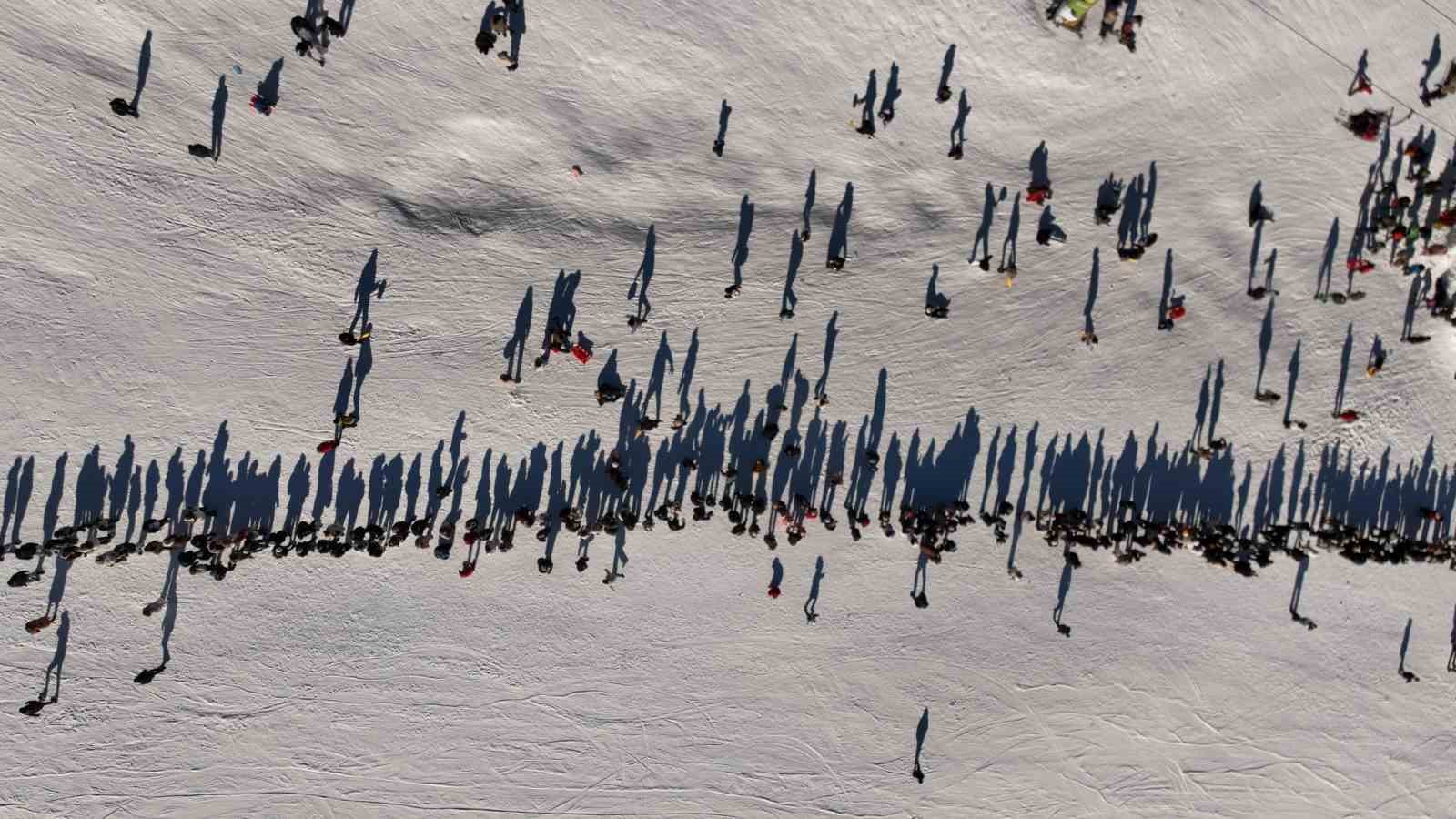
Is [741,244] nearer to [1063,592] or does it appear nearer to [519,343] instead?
[519,343]

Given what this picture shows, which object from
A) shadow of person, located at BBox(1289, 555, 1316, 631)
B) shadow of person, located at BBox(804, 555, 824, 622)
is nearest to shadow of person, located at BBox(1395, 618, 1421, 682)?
shadow of person, located at BBox(1289, 555, 1316, 631)

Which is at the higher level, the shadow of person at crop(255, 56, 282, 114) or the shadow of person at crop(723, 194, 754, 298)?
the shadow of person at crop(255, 56, 282, 114)

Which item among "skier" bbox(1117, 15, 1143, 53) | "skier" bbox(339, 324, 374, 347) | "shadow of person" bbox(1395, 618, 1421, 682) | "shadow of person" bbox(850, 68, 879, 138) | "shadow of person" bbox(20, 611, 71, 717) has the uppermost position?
"skier" bbox(1117, 15, 1143, 53)

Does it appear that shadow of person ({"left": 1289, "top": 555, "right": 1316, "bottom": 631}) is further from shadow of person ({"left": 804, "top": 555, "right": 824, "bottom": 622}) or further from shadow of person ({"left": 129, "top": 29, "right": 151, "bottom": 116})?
shadow of person ({"left": 129, "top": 29, "right": 151, "bottom": 116})

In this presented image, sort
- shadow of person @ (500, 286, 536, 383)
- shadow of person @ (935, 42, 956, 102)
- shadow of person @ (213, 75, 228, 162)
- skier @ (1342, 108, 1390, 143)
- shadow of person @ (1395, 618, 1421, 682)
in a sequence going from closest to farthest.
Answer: shadow of person @ (213, 75, 228, 162) < shadow of person @ (935, 42, 956, 102) < skier @ (1342, 108, 1390, 143) < shadow of person @ (500, 286, 536, 383) < shadow of person @ (1395, 618, 1421, 682)

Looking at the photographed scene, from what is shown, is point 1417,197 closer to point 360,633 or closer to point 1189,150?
point 1189,150

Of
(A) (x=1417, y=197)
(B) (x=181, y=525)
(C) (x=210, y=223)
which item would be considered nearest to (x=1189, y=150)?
(A) (x=1417, y=197)
